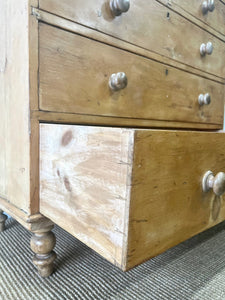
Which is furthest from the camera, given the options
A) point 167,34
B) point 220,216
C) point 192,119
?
point 192,119

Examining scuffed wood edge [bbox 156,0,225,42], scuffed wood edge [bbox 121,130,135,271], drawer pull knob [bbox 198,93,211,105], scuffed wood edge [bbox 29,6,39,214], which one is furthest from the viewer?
drawer pull knob [bbox 198,93,211,105]

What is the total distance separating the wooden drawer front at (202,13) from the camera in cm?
76

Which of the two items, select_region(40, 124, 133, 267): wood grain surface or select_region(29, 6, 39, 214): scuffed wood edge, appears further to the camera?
select_region(29, 6, 39, 214): scuffed wood edge

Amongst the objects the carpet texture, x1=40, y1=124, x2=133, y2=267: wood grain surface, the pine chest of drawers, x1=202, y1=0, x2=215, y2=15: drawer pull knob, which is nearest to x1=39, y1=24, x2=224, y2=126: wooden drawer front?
the pine chest of drawers

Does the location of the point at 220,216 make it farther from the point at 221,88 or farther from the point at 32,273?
the point at 221,88

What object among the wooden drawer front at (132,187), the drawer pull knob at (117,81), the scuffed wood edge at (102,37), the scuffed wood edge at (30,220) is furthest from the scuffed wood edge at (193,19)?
the scuffed wood edge at (30,220)

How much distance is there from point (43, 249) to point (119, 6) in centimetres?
62

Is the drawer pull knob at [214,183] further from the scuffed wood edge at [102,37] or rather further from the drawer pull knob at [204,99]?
the drawer pull knob at [204,99]

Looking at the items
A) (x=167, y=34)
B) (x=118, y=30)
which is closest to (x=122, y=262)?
(x=118, y=30)

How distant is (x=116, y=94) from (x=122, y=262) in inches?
17.9

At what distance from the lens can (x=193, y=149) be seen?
1.17 feet

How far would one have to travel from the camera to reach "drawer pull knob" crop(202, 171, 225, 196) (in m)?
0.36

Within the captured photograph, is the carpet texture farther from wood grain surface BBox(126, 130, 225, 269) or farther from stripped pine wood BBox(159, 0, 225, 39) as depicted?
stripped pine wood BBox(159, 0, 225, 39)

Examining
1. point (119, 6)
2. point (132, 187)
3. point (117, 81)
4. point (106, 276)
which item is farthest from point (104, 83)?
point (106, 276)
